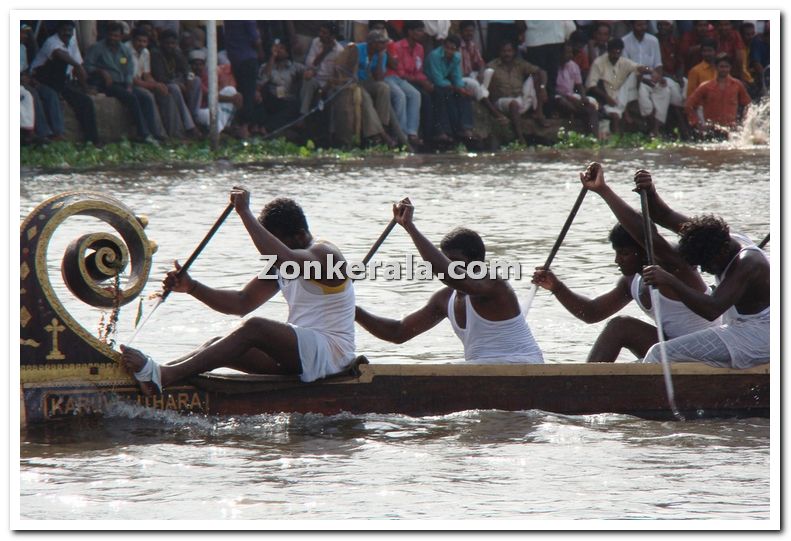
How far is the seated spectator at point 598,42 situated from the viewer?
19453 mm

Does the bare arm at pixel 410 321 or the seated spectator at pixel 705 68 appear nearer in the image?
the bare arm at pixel 410 321

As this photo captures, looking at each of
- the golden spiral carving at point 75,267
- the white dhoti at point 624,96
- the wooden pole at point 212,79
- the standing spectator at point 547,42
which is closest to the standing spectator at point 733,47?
the white dhoti at point 624,96

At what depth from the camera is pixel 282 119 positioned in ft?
58.6

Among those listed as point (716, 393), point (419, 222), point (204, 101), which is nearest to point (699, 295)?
point (716, 393)

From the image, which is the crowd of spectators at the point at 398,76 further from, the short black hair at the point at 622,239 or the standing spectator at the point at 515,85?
the short black hair at the point at 622,239

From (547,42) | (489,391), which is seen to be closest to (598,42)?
(547,42)

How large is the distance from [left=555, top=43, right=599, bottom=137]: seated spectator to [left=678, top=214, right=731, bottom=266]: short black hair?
13142mm

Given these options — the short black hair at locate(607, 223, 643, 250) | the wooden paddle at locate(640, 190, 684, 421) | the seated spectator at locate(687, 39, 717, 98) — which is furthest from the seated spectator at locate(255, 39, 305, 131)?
the wooden paddle at locate(640, 190, 684, 421)

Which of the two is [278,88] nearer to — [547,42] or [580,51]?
[547,42]

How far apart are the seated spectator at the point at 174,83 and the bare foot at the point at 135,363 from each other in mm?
10701

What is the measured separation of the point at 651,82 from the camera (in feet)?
64.7

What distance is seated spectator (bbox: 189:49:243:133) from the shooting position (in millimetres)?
16812

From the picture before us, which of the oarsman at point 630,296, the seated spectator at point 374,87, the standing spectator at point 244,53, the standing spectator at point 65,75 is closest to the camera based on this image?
the oarsman at point 630,296

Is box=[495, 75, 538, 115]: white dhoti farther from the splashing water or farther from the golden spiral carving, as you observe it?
the golden spiral carving
